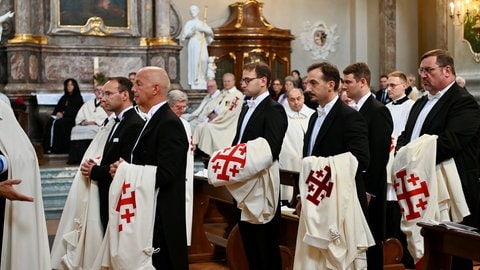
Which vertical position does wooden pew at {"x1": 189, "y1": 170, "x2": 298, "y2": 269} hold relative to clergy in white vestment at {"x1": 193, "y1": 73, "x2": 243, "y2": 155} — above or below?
below

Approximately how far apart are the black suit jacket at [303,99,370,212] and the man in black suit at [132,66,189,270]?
972mm

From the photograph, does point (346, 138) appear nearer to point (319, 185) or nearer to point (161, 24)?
point (319, 185)

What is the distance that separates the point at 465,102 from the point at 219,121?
8.27 m

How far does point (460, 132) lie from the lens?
5500mm

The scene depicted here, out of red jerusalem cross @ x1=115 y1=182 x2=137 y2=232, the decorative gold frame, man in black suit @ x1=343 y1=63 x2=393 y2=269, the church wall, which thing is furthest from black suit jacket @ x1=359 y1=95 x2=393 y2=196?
the church wall

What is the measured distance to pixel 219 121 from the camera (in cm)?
1361

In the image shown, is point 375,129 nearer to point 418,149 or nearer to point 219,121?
point 418,149

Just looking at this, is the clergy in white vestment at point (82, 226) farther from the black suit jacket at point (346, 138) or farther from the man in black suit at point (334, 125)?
the black suit jacket at point (346, 138)

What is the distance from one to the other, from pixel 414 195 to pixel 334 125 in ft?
2.54

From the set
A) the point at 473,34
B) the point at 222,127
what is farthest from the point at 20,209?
the point at 473,34

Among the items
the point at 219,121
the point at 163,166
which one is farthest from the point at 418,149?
the point at 219,121

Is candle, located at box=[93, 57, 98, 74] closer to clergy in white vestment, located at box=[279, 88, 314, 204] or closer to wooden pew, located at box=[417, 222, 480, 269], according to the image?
clergy in white vestment, located at box=[279, 88, 314, 204]

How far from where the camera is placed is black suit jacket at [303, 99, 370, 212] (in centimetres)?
521

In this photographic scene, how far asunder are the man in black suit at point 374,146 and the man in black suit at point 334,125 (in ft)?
1.22
